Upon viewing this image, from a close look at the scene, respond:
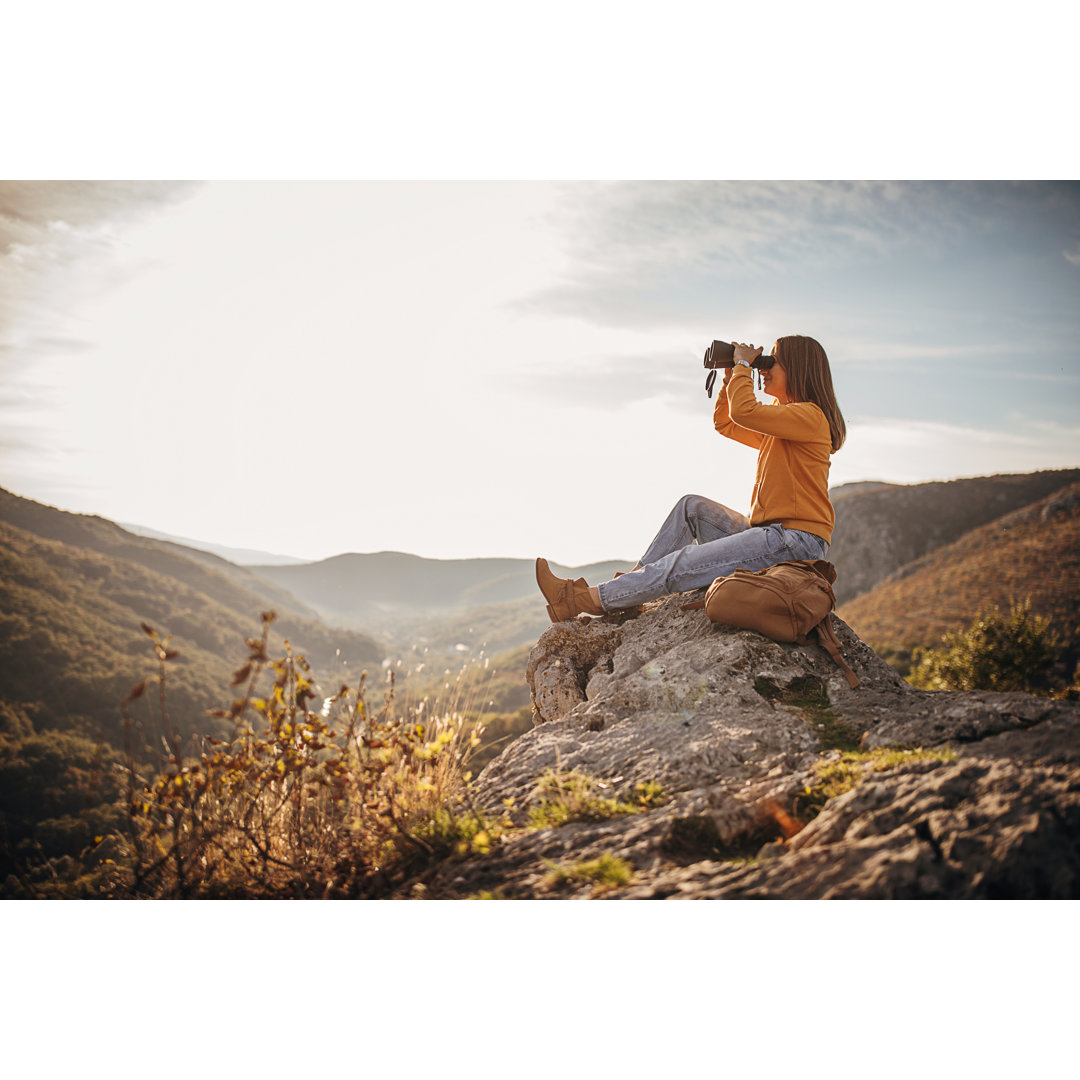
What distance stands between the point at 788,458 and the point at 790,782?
2330 mm

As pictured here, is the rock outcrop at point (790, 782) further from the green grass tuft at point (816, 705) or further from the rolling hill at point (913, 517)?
the rolling hill at point (913, 517)

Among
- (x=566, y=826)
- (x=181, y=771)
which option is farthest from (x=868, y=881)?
(x=181, y=771)

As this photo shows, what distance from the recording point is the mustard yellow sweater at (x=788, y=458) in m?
4.07

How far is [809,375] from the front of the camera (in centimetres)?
432

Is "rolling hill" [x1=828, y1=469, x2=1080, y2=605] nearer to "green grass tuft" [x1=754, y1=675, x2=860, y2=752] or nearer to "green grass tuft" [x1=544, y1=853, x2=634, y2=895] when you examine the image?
"green grass tuft" [x1=754, y1=675, x2=860, y2=752]

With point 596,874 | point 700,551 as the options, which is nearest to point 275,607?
point 700,551

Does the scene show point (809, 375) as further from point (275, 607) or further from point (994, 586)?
point (275, 607)

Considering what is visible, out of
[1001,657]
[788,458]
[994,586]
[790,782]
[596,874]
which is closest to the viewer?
[596,874]

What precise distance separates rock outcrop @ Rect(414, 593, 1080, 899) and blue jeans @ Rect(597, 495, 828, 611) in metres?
0.37

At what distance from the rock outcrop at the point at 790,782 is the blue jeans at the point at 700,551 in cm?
37

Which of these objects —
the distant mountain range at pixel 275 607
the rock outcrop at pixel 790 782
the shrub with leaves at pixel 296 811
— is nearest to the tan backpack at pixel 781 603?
the rock outcrop at pixel 790 782

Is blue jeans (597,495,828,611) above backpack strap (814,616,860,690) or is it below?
above

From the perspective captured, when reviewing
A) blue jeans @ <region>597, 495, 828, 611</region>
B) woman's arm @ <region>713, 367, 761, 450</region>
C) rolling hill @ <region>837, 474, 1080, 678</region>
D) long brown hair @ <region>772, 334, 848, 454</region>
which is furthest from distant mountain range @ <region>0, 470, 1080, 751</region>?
long brown hair @ <region>772, 334, 848, 454</region>

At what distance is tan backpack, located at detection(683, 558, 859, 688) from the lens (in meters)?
3.88
